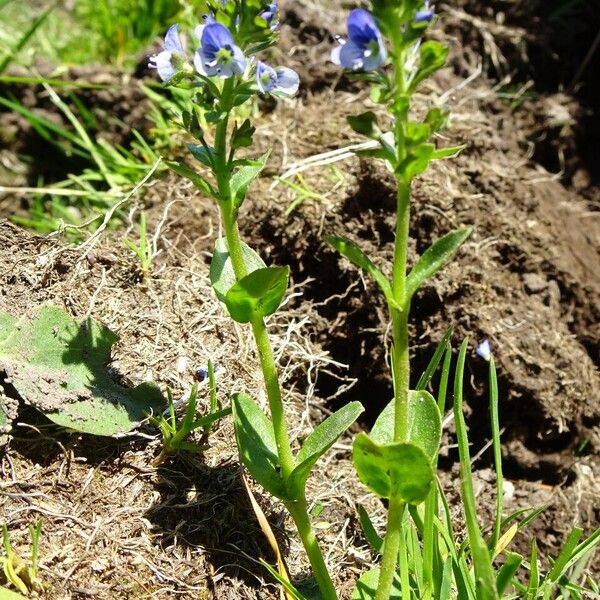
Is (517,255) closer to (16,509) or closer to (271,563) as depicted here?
(271,563)

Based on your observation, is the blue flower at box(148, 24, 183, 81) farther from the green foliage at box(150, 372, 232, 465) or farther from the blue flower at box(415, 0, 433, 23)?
the green foliage at box(150, 372, 232, 465)

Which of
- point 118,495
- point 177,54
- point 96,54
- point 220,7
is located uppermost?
point 220,7

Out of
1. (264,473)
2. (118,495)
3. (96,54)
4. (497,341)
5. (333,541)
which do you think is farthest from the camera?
(96,54)

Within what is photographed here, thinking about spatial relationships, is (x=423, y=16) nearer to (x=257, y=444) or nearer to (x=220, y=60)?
(x=220, y=60)

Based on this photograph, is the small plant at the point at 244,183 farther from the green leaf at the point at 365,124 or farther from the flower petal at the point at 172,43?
the green leaf at the point at 365,124

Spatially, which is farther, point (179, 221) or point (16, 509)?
point (179, 221)

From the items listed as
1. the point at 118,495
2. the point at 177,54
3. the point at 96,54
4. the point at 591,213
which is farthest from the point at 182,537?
the point at 96,54

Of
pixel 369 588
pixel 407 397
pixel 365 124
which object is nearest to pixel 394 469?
pixel 407 397
